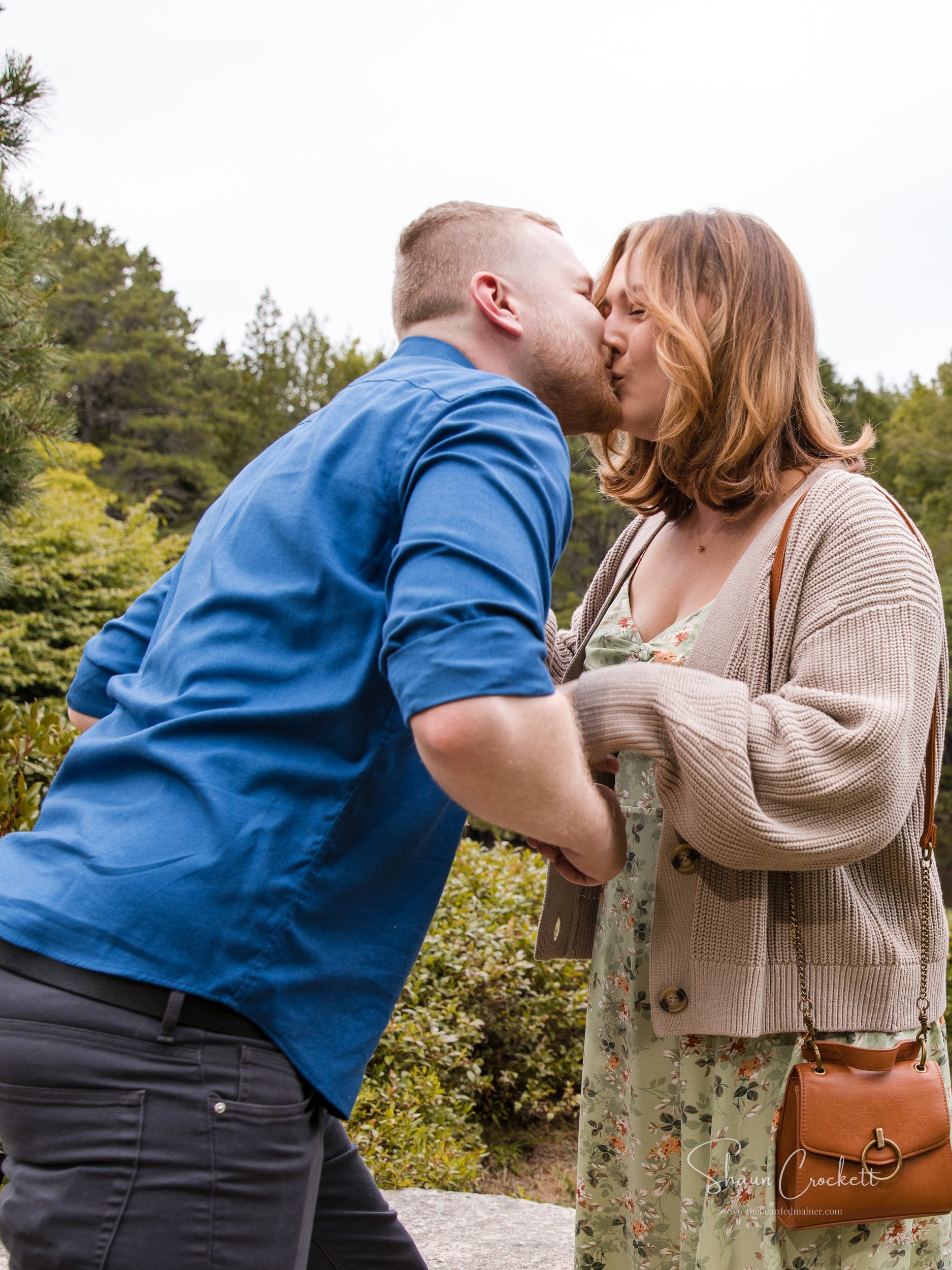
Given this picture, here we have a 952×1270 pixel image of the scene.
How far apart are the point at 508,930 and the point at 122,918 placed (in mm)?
3928

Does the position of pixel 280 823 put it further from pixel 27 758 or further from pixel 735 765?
pixel 27 758

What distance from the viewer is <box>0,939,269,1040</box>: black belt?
4.27 ft

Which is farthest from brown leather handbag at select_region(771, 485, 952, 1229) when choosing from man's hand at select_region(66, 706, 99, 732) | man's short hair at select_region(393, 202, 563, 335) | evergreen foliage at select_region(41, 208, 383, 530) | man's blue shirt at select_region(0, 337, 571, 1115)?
evergreen foliage at select_region(41, 208, 383, 530)

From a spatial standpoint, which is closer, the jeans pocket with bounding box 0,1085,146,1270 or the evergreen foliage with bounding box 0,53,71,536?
the jeans pocket with bounding box 0,1085,146,1270

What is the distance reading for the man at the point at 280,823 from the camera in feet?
4.07

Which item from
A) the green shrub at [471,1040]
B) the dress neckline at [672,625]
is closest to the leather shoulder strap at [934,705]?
the dress neckline at [672,625]

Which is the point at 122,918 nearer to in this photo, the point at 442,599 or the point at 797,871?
the point at 442,599

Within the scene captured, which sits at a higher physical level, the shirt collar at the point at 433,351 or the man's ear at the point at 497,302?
the man's ear at the point at 497,302

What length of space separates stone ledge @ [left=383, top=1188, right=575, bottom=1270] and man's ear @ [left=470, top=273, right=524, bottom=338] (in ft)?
7.87

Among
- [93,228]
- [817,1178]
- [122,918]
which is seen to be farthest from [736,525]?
[93,228]

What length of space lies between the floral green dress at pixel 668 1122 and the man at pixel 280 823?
579mm

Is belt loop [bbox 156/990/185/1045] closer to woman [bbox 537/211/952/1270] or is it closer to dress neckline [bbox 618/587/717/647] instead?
woman [bbox 537/211/952/1270]

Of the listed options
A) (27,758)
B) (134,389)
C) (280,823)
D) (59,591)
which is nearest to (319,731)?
(280,823)

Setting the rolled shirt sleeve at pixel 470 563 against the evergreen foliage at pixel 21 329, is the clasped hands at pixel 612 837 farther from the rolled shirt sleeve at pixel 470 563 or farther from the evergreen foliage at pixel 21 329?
the evergreen foliage at pixel 21 329
